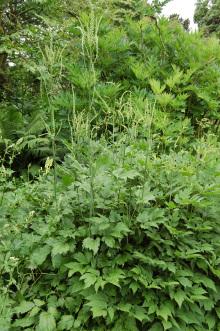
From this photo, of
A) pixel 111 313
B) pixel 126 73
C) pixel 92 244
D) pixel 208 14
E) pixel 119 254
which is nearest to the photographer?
pixel 111 313

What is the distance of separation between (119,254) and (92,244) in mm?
207

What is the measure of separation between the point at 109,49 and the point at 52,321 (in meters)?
3.17

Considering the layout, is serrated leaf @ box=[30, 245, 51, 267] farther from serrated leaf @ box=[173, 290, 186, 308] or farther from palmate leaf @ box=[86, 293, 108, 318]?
serrated leaf @ box=[173, 290, 186, 308]

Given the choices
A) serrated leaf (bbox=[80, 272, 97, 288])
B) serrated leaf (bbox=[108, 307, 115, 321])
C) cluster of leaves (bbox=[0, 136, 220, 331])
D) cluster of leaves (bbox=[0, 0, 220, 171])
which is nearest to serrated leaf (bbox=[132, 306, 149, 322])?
cluster of leaves (bbox=[0, 136, 220, 331])

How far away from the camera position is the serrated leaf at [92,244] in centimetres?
216

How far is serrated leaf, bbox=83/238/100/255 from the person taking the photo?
216 centimetres

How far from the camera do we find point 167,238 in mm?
2404

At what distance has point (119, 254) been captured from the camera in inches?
91.2

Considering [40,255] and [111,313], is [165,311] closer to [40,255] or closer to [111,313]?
[111,313]

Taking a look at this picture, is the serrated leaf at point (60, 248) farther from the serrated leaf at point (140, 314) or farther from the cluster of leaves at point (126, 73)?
the cluster of leaves at point (126, 73)

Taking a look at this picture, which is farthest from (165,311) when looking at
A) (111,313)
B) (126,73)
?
(126,73)

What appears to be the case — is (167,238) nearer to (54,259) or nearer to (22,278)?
(54,259)

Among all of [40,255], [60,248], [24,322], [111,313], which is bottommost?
[24,322]

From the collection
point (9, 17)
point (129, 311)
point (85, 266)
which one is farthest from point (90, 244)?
point (9, 17)
